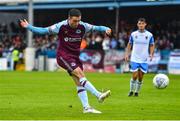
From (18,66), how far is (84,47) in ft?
19.2

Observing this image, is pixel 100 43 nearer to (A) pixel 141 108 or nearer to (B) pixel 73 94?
(B) pixel 73 94

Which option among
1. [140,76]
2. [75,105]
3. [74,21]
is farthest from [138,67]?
[74,21]

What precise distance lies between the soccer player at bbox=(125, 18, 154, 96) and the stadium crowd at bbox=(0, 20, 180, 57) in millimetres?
19971

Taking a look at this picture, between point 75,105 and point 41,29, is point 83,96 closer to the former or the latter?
point 41,29

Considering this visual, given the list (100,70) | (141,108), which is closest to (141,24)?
(141,108)

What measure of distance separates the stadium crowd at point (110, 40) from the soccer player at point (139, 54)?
65.5 ft

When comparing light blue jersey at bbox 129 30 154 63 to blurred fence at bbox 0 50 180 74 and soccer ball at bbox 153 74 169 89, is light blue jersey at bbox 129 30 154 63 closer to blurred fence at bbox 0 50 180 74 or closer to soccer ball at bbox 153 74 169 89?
soccer ball at bbox 153 74 169 89

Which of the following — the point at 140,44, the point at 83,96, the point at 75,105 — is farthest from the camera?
the point at 140,44

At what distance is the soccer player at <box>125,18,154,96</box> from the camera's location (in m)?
21.0

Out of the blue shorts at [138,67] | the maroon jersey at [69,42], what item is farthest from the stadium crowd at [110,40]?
the maroon jersey at [69,42]

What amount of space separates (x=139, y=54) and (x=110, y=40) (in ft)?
74.6

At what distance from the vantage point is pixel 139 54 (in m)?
21.4

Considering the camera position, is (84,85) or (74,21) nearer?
(74,21)

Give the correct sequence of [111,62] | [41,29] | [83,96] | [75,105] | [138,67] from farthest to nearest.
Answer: [111,62] < [138,67] < [75,105] < [83,96] < [41,29]
